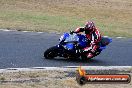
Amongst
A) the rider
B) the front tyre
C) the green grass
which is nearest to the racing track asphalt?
the front tyre

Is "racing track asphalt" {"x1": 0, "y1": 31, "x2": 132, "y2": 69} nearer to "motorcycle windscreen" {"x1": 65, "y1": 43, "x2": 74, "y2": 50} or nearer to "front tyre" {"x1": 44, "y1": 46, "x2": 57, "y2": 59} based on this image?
"front tyre" {"x1": 44, "y1": 46, "x2": 57, "y2": 59}

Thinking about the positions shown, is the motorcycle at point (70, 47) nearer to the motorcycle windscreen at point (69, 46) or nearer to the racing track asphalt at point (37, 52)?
the motorcycle windscreen at point (69, 46)

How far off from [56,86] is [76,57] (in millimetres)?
4418

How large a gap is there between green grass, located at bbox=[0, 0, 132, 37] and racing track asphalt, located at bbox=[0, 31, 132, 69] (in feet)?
8.13

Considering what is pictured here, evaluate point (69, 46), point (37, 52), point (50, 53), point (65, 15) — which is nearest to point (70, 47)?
point (69, 46)

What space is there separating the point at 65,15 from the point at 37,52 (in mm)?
14662

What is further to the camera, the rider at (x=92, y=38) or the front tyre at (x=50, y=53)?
the rider at (x=92, y=38)

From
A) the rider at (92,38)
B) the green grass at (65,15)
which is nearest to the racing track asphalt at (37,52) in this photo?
the rider at (92,38)

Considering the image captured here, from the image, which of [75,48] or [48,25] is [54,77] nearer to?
[75,48]

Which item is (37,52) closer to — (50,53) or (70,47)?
(50,53)

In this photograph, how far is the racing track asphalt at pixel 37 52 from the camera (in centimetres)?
1406

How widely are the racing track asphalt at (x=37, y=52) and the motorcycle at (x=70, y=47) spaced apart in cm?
19

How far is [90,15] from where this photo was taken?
31.6 metres

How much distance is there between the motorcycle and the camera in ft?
49.0
